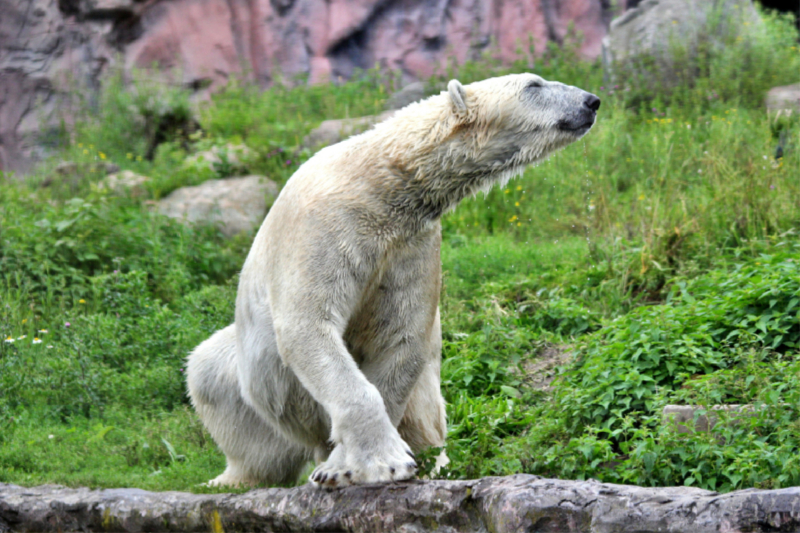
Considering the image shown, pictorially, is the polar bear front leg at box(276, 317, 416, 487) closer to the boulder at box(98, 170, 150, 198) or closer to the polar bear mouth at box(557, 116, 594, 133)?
the polar bear mouth at box(557, 116, 594, 133)

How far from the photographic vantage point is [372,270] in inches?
135

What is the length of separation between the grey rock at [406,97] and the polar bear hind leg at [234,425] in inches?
344

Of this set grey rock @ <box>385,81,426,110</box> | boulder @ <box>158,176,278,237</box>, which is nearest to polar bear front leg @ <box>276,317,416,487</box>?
boulder @ <box>158,176,278,237</box>

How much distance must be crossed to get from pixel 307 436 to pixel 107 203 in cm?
571

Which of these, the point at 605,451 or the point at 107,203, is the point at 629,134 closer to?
the point at 107,203

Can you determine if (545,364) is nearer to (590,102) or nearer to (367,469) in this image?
(590,102)

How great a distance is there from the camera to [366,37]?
16125 millimetres

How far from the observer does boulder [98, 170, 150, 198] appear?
966cm

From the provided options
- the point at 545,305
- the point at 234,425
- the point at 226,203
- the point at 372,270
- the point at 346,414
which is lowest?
the point at 226,203

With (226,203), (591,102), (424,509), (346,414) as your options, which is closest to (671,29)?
(226,203)

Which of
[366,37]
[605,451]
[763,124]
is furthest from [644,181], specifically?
[366,37]

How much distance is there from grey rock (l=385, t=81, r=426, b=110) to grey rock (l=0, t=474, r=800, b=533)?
9463 mm

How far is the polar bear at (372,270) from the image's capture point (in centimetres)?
325

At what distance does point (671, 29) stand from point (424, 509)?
10.7 meters
